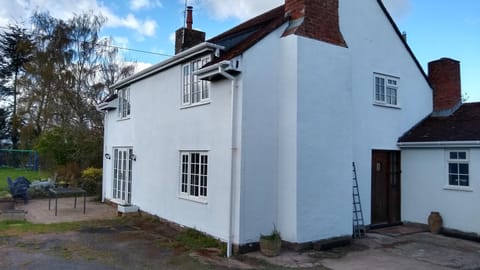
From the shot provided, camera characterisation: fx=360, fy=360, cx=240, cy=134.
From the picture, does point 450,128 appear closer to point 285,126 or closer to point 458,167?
point 458,167

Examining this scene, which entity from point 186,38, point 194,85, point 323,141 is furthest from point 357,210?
point 186,38

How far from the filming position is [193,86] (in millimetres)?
10430

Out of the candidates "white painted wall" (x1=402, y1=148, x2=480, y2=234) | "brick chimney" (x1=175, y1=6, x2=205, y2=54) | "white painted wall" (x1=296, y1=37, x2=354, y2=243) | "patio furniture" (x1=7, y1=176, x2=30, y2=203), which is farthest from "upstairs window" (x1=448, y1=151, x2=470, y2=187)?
"patio furniture" (x1=7, y1=176, x2=30, y2=203)

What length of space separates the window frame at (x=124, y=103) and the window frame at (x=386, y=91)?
928 cm

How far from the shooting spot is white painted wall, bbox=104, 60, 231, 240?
8.84 meters

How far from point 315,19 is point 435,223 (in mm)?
7080

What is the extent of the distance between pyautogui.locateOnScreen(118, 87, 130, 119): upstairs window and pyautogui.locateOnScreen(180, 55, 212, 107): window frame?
4870 millimetres

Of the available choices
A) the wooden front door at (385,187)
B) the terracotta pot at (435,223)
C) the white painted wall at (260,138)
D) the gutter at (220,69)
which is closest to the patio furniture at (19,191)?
the gutter at (220,69)

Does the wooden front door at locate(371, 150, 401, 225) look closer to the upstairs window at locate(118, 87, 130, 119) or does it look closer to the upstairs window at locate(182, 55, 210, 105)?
the upstairs window at locate(182, 55, 210, 105)

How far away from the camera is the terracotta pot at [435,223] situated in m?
10.9

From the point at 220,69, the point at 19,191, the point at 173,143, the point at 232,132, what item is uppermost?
the point at 220,69

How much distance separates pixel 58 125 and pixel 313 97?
23.0 meters

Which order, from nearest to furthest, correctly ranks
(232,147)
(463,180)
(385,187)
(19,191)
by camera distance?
(232,147) → (463,180) → (385,187) → (19,191)

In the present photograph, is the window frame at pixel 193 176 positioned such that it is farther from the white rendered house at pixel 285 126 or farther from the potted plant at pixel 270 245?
the potted plant at pixel 270 245
